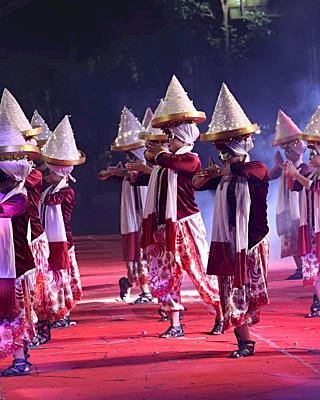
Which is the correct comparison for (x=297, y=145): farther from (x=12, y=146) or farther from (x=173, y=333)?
(x=12, y=146)

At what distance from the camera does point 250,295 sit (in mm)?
6875

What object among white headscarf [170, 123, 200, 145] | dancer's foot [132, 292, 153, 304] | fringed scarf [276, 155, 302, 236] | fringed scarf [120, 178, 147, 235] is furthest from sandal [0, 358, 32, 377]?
fringed scarf [276, 155, 302, 236]

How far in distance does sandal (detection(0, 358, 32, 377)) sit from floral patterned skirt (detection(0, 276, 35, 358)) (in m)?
0.16

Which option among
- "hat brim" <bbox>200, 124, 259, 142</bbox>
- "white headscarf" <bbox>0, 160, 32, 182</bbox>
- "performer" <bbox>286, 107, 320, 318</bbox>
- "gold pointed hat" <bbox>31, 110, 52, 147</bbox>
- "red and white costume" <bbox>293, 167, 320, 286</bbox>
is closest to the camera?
"white headscarf" <bbox>0, 160, 32, 182</bbox>

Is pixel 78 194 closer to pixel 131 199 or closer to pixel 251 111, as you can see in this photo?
pixel 251 111

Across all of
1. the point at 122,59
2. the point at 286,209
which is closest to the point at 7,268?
the point at 286,209

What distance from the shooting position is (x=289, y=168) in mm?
8852

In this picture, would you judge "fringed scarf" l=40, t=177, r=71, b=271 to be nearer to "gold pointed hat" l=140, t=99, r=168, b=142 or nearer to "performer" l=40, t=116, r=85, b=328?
"performer" l=40, t=116, r=85, b=328

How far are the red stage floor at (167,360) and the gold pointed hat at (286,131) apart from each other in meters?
1.66

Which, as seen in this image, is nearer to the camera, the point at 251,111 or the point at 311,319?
the point at 311,319

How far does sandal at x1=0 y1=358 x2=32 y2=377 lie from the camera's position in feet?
21.6

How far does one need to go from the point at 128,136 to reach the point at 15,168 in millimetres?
3887

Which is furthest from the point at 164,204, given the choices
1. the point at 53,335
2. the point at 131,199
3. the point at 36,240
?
the point at 131,199

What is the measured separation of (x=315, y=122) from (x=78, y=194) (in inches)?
588
